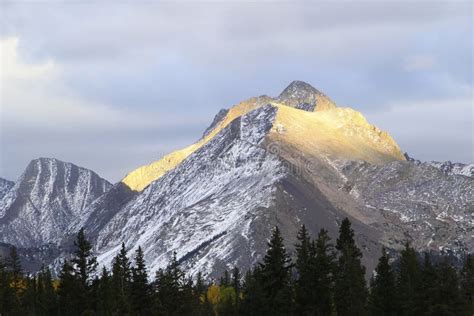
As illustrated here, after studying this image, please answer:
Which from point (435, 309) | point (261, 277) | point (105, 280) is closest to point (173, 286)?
point (105, 280)

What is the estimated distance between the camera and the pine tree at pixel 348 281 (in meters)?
142

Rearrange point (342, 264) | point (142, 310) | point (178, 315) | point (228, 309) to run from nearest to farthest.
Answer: point (342, 264) < point (142, 310) < point (178, 315) < point (228, 309)

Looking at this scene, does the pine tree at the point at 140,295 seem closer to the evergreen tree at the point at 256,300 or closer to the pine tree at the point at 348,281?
the evergreen tree at the point at 256,300

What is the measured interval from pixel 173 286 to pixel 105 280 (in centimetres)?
1658

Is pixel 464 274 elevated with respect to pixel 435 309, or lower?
elevated

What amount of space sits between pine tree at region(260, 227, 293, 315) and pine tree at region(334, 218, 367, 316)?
8.93 m

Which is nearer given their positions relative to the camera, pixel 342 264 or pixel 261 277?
pixel 261 277

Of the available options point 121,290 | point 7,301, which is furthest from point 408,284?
point 7,301

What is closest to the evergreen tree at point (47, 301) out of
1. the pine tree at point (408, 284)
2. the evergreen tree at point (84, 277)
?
the evergreen tree at point (84, 277)

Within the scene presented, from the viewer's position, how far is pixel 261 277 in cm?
13475

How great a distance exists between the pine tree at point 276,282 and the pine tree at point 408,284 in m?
17.1

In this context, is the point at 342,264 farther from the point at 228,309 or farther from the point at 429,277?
the point at 228,309

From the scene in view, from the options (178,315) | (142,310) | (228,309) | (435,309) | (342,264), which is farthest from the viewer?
(228,309)

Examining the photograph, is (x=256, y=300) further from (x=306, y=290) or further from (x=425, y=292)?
(x=425, y=292)
